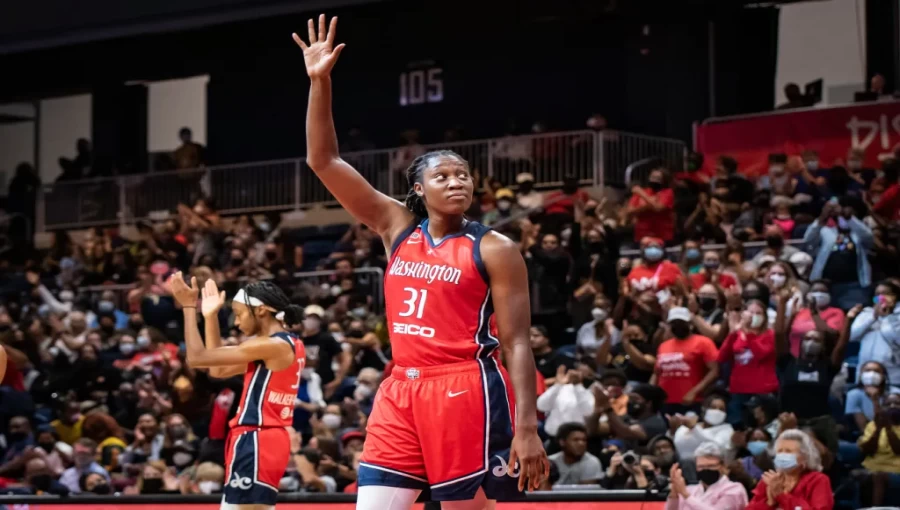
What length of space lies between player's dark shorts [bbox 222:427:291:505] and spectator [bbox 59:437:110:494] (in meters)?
5.44

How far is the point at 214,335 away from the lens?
7879 millimetres

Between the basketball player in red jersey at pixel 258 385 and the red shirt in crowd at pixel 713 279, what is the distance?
19.5 ft

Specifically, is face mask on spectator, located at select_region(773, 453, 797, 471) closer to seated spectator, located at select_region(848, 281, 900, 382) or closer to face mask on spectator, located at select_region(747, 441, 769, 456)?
face mask on spectator, located at select_region(747, 441, 769, 456)

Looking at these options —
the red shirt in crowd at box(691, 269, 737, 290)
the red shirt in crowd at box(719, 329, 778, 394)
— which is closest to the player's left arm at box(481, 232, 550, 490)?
the red shirt in crowd at box(719, 329, 778, 394)

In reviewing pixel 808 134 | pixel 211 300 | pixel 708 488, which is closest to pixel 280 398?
pixel 211 300

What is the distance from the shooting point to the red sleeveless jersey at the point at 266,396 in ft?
25.7

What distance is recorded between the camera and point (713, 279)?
43.1ft

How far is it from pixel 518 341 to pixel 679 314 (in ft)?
23.2

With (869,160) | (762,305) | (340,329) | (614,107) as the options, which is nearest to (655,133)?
(614,107)

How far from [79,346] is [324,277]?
2.88m

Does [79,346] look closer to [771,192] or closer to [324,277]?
[324,277]

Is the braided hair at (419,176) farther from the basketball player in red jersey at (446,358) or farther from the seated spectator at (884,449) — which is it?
the seated spectator at (884,449)

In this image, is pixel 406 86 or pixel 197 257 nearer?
pixel 197 257

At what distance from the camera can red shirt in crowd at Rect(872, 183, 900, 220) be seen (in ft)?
45.6
